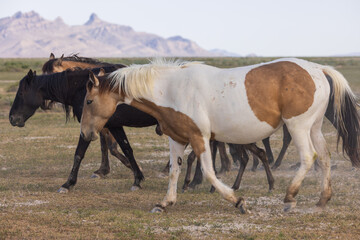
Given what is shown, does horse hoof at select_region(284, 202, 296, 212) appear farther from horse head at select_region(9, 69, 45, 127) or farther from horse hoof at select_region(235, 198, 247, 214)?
horse head at select_region(9, 69, 45, 127)

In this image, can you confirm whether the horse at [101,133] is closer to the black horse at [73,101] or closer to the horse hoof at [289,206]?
the black horse at [73,101]

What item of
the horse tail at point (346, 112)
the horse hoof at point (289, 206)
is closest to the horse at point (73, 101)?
the horse hoof at point (289, 206)

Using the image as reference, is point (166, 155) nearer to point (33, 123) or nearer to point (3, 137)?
point (3, 137)

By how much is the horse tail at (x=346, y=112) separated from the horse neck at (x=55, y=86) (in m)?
4.37

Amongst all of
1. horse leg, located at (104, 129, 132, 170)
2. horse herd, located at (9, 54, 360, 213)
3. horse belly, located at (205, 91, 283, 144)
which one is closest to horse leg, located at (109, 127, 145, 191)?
horse leg, located at (104, 129, 132, 170)

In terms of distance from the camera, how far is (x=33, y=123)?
62.1ft

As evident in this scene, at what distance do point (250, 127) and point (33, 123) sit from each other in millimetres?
14046

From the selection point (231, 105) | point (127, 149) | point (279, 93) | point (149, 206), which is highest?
point (279, 93)

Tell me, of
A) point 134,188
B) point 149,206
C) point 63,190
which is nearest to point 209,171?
point 149,206

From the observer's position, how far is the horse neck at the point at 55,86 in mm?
8680

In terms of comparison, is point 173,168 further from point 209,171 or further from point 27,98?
point 27,98

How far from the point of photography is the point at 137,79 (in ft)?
21.9

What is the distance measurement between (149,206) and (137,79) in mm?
1868

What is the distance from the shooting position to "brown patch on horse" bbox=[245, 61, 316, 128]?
630 centimetres
